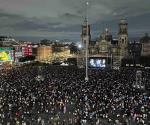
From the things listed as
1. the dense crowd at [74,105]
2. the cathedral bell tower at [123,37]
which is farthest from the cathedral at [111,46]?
the dense crowd at [74,105]

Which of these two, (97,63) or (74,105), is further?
(97,63)

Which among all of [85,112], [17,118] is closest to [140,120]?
[85,112]

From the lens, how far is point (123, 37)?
526 ft

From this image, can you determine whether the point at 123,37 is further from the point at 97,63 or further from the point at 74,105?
the point at 74,105

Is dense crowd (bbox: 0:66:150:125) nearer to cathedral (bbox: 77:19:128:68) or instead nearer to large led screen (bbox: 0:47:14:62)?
large led screen (bbox: 0:47:14:62)

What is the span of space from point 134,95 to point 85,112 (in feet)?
43.8

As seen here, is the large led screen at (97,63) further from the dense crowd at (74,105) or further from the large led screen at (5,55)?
the dense crowd at (74,105)

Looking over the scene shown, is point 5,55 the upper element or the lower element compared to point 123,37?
lower

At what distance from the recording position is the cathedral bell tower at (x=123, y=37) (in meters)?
160

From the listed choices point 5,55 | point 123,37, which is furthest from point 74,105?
point 123,37

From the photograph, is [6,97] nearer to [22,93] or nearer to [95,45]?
[22,93]

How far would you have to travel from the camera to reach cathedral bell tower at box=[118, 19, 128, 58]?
525ft

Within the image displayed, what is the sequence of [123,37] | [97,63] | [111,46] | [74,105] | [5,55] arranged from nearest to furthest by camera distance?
[74,105]
[97,63]
[5,55]
[123,37]
[111,46]

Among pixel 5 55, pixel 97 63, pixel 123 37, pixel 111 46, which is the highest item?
pixel 123 37
